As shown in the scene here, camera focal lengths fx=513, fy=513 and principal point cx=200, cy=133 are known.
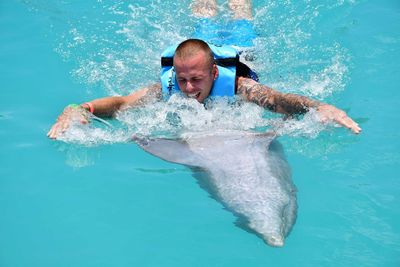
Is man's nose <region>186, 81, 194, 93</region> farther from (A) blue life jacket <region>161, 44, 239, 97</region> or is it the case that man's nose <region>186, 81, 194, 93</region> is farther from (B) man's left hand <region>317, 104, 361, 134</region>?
(B) man's left hand <region>317, 104, 361, 134</region>

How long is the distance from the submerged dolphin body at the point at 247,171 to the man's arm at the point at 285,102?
0.50 m

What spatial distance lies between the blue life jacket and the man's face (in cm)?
9

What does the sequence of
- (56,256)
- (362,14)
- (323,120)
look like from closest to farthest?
(56,256) → (323,120) → (362,14)

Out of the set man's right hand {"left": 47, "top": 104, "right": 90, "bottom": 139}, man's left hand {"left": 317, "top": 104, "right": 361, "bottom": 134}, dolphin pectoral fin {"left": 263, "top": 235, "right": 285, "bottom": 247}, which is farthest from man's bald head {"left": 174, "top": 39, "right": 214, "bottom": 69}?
dolphin pectoral fin {"left": 263, "top": 235, "right": 285, "bottom": 247}

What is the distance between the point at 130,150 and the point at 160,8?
4.19m

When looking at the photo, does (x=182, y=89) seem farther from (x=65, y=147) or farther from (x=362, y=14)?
(x=362, y=14)

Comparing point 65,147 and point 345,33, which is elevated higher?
point 345,33

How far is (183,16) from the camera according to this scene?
322 inches

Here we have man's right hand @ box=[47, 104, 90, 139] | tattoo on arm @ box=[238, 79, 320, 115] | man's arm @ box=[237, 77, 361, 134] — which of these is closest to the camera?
man's arm @ box=[237, 77, 361, 134]

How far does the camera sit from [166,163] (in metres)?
4.81

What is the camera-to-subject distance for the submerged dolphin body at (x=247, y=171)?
3.72 metres

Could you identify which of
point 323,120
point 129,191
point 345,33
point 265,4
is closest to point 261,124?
point 323,120

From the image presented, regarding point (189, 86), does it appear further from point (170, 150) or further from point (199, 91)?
point (170, 150)

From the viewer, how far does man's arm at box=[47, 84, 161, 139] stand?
15.4 ft
